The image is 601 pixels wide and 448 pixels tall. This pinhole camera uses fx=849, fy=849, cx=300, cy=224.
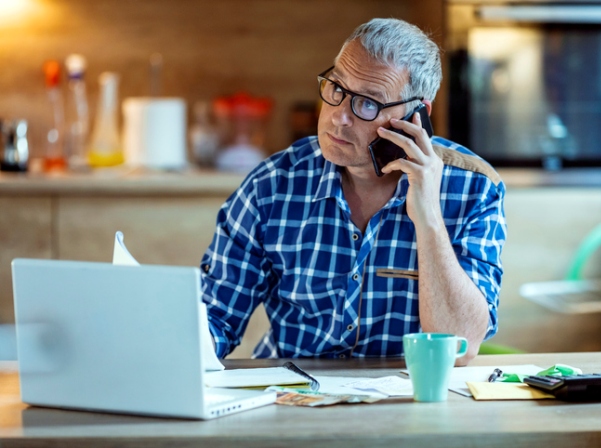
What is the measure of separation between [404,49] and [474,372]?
2.02 feet

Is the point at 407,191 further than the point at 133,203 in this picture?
No

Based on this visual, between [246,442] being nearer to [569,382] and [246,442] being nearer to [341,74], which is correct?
[569,382]

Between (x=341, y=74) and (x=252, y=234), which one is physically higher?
(x=341, y=74)

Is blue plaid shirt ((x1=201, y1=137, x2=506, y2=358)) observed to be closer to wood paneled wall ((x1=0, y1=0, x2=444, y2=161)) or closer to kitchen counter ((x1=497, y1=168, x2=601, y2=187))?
kitchen counter ((x1=497, y1=168, x2=601, y2=187))

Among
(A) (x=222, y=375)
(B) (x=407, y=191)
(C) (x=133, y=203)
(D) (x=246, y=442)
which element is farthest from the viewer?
(C) (x=133, y=203)

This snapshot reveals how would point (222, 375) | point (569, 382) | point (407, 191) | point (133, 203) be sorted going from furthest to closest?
point (133, 203) → point (407, 191) → point (222, 375) → point (569, 382)

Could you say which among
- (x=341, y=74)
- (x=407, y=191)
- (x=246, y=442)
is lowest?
(x=246, y=442)

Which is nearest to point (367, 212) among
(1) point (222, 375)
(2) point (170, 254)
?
(1) point (222, 375)

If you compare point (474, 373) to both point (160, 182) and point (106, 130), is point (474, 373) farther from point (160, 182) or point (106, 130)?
point (106, 130)

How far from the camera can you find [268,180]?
1615mm

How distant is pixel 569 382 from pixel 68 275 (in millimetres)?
632

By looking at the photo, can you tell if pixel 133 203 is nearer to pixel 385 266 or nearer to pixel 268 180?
pixel 268 180

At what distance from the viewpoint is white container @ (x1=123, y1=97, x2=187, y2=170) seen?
2.94 metres

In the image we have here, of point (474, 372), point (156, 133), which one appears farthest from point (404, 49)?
point (156, 133)
